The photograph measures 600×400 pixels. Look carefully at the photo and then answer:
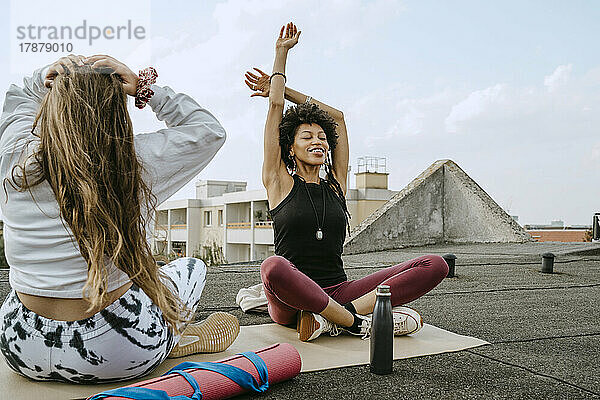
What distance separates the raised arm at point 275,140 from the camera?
282 centimetres

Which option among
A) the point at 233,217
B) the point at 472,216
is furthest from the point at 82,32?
the point at 233,217

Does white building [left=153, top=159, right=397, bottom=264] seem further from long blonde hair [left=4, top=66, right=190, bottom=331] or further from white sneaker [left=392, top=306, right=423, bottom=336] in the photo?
long blonde hair [left=4, top=66, right=190, bottom=331]

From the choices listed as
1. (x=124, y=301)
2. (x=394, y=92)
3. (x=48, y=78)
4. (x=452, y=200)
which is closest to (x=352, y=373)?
(x=124, y=301)

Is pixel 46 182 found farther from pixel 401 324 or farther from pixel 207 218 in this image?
pixel 207 218

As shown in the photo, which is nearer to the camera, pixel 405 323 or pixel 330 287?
pixel 405 323

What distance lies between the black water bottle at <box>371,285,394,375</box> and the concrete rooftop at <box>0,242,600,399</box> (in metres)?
0.04

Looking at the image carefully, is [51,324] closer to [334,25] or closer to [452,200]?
[334,25]

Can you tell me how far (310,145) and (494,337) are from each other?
4.16 ft

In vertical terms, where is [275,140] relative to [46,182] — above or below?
above

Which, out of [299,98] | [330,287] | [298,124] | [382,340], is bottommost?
[382,340]

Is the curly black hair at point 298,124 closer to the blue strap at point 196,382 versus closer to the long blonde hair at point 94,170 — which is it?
the blue strap at point 196,382

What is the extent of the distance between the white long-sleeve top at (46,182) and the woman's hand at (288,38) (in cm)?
115

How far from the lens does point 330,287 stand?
2.76m

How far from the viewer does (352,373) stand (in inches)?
80.0
